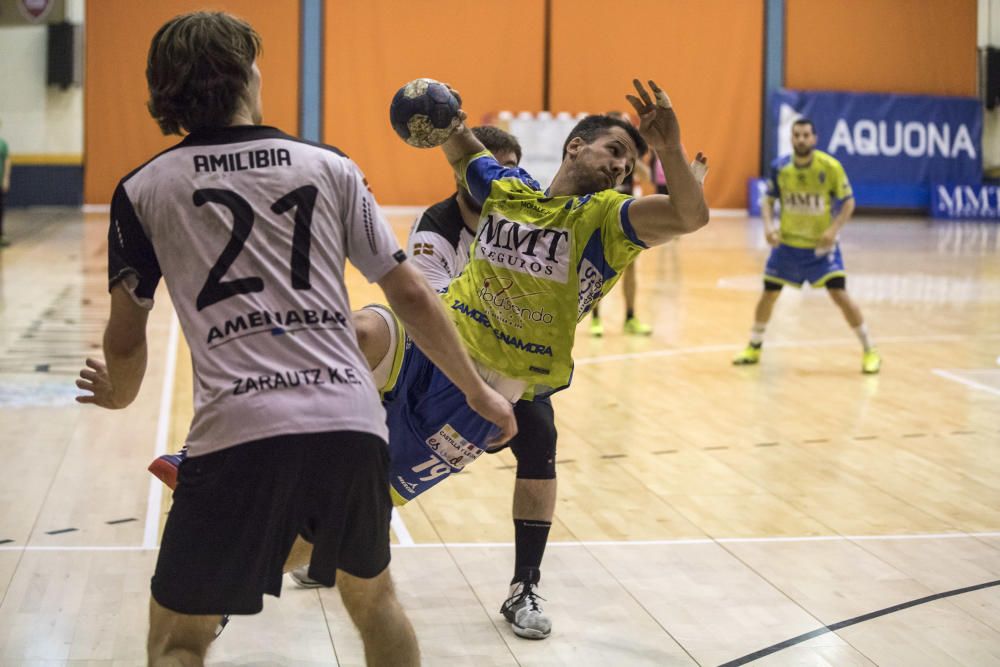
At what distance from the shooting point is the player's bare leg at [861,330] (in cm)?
956

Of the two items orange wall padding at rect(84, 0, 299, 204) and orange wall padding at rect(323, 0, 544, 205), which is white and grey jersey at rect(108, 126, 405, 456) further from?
orange wall padding at rect(323, 0, 544, 205)

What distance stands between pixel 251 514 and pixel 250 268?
478 mm

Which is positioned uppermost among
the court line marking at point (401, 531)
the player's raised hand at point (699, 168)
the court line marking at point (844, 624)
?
the player's raised hand at point (699, 168)

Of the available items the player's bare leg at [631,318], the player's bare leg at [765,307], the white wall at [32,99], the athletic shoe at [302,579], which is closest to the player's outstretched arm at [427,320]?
the athletic shoe at [302,579]

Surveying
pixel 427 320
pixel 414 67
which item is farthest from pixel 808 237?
pixel 414 67

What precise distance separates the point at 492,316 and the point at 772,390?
211 inches

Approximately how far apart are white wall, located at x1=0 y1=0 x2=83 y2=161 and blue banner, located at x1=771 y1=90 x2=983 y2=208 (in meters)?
14.7

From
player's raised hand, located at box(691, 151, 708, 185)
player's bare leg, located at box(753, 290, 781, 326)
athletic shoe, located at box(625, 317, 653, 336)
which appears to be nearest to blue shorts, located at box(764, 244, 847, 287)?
player's bare leg, located at box(753, 290, 781, 326)

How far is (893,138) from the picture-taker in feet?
89.9

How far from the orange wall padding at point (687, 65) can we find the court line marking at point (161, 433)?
16.1 meters

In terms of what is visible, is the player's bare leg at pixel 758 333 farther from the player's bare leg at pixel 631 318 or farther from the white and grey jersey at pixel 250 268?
the white and grey jersey at pixel 250 268

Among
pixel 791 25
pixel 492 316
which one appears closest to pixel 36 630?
pixel 492 316

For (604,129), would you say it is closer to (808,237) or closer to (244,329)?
(244,329)

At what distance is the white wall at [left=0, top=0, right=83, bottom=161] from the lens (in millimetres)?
24203
